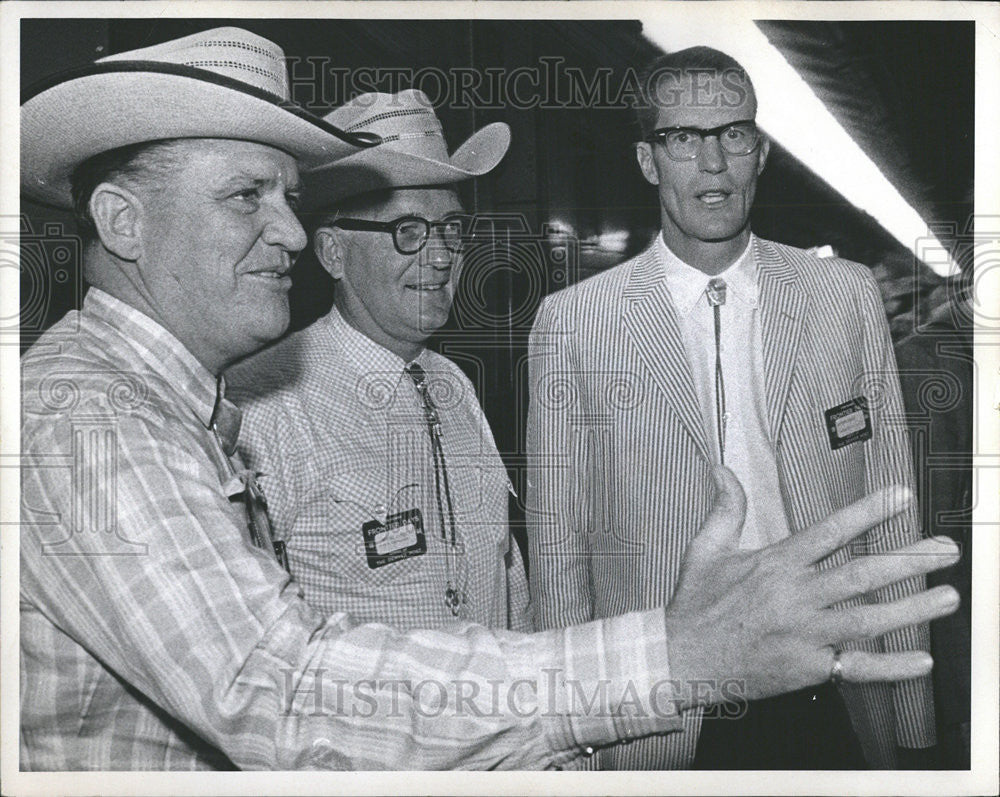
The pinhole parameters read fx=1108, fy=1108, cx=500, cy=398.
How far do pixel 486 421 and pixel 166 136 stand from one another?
3.28ft

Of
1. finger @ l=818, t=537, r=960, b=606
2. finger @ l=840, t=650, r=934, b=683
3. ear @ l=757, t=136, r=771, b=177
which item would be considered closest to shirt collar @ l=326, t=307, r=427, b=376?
ear @ l=757, t=136, r=771, b=177

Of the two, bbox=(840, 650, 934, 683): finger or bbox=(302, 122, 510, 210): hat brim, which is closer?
bbox=(840, 650, 934, 683): finger

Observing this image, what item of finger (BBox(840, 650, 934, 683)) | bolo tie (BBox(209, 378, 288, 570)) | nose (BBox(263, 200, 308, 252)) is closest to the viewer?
finger (BBox(840, 650, 934, 683))

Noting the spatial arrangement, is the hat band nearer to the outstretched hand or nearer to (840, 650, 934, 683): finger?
the outstretched hand

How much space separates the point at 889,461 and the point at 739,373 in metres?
0.45

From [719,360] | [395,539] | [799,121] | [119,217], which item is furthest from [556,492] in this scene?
[119,217]

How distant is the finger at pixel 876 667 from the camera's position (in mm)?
2387

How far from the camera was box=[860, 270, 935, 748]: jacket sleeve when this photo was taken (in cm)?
276

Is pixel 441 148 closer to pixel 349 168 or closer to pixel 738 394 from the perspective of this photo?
pixel 349 168

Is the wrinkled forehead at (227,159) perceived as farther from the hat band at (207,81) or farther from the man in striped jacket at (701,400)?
the man in striped jacket at (701,400)

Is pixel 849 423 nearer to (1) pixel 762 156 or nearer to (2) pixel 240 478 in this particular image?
(1) pixel 762 156

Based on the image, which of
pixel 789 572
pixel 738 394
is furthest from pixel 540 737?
pixel 738 394

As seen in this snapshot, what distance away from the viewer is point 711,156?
8.95 ft

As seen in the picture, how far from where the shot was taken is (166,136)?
2.50m
